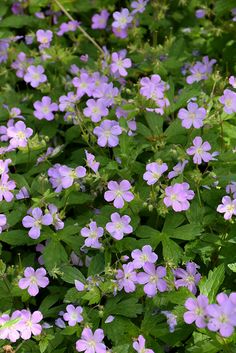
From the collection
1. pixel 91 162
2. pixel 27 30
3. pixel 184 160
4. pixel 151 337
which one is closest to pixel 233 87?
pixel 184 160

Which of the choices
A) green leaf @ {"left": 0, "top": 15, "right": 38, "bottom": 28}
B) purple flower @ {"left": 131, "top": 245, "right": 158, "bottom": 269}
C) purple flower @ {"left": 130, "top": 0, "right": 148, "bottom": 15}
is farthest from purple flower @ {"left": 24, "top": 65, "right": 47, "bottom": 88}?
purple flower @ {"left": 131, "top": 245, "right": 158, "bottom": 269}

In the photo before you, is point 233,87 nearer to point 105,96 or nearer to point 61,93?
point 105,96

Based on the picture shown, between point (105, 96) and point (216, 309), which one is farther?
point (105, 96)

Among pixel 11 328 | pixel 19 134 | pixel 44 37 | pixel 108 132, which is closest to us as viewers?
pixel 11 328

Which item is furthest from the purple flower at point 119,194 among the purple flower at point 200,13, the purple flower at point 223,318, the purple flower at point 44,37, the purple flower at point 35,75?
the purple flower at point 200,13

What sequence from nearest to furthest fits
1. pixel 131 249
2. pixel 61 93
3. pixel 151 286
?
pixel 151 286 < pixel 131 249 < pixel 61 93

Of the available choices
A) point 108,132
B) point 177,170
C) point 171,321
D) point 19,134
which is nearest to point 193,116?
point 177,170

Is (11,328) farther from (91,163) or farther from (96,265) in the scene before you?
(91,163)

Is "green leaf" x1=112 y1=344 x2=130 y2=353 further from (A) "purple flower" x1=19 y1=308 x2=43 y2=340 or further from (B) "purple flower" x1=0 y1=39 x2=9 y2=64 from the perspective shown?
(B) "purple flower" x1=0 y1=39 x2=9 y2=64
